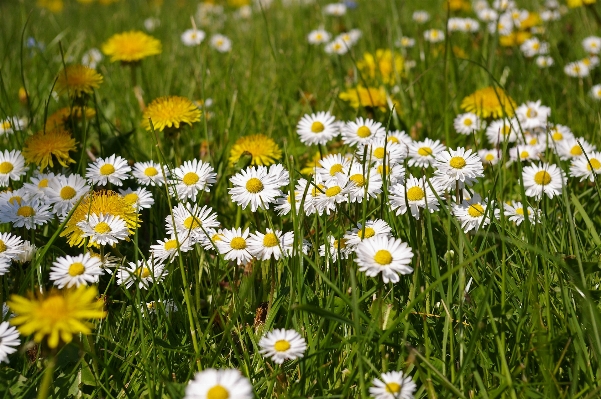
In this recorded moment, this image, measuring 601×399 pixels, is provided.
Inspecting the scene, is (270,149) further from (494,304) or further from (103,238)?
(494,304)

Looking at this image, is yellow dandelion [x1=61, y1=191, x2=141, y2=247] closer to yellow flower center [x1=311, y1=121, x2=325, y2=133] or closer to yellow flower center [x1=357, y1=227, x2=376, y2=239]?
yellow flower center [x1=357, y1=227, x2=376, y2=239]

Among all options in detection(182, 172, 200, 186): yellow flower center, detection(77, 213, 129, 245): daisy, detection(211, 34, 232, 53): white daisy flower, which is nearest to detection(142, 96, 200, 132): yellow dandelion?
detection(182, 172, 200, 186): yellow flower center

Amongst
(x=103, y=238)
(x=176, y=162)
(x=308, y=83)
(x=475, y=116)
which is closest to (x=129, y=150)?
(x=176, y=162)

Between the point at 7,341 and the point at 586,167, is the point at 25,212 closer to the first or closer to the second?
the point at 7,341

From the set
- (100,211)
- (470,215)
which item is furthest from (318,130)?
(100,211)

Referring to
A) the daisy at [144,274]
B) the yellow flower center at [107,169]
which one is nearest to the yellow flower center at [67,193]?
the yellow flower center at [107,169]
